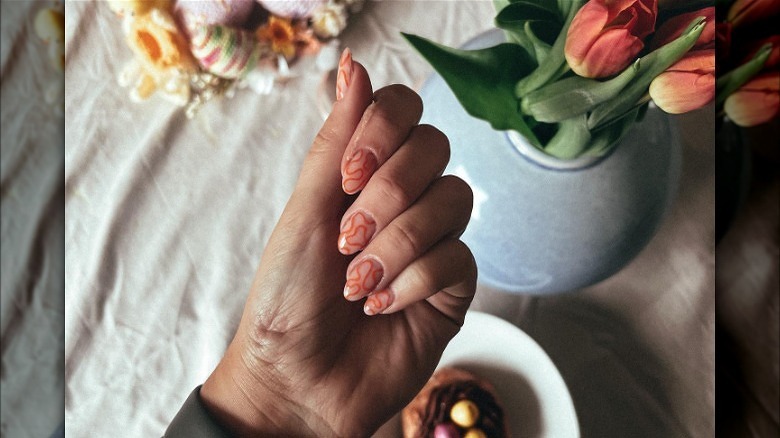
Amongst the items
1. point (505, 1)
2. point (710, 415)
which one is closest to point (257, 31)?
point (505, 1)

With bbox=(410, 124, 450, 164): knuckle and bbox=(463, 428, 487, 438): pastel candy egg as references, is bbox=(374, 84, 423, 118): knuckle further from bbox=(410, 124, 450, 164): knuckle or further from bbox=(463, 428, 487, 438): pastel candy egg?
bbox=(463, 428, 487, 438): pastel candy egg

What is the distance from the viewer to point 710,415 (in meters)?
0.47

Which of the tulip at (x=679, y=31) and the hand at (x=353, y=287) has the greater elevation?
the tulip at (x=679, y=31)

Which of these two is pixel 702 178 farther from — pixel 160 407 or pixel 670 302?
pixel 160 407

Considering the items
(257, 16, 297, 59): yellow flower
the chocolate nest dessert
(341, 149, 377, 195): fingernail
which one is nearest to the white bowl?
the chocolate nest dessert

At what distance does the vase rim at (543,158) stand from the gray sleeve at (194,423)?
0.24m

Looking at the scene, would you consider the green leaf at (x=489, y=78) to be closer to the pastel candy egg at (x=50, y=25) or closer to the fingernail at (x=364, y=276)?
the fingernail at (x=364, y=276)

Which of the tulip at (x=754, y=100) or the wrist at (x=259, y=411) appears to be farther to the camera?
the tulip at (x=754, y=100)

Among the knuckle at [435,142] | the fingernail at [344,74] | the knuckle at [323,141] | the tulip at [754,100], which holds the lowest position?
the tulip at [754,100]

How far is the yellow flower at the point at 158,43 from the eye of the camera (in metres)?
0.46

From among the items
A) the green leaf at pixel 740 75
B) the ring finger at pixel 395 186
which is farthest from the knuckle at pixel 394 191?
the green leaf at pixel 740 75

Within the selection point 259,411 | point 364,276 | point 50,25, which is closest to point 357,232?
point 364,276

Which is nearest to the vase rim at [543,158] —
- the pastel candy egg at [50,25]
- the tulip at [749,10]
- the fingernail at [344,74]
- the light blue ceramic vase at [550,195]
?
the light blue ceramic vase at [550,195]

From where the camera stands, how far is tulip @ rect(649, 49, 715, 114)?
0.37m
